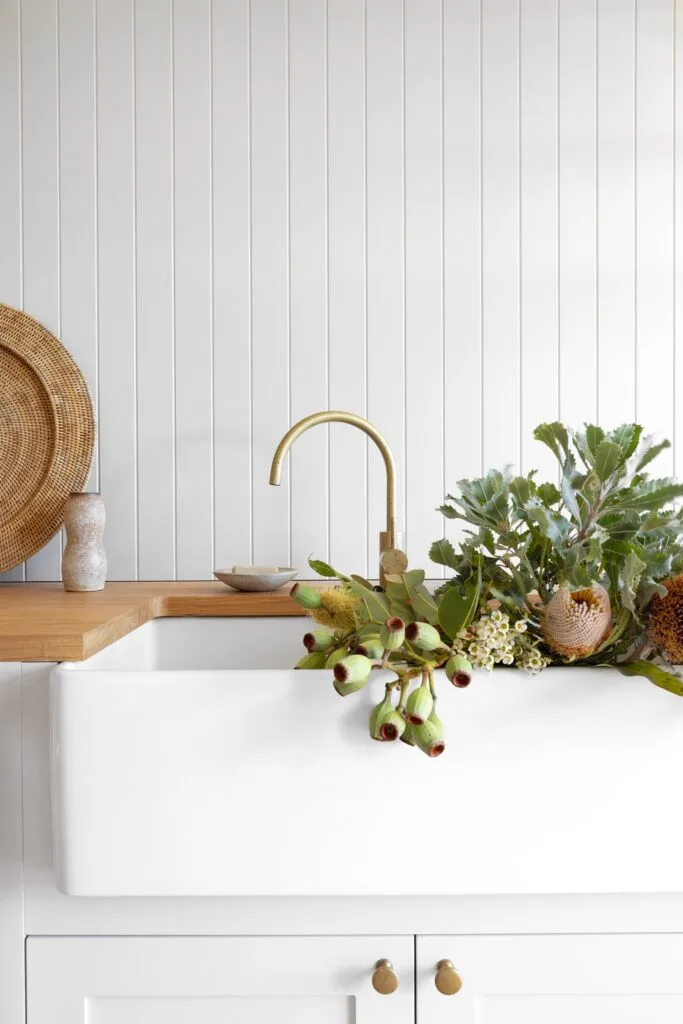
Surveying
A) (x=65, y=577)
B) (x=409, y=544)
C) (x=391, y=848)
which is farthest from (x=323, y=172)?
(x=391, y=848)

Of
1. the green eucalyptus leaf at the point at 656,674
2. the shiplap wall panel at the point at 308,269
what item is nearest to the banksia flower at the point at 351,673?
the green eucalyptus leaf at the point at 656,674

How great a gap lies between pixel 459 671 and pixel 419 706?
4cm

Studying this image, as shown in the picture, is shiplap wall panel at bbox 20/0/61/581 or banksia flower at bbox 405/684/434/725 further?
shiplap wall panel at bbox 20/0/61/581

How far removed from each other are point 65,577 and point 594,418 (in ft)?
3.40

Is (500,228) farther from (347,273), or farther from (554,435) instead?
(554,435)

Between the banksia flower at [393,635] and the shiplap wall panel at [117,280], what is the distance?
3.35 ft

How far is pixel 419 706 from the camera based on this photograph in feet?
1.90

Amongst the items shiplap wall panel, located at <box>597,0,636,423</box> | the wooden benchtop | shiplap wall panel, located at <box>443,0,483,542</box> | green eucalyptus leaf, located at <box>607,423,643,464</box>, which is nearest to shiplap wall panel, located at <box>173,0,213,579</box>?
the wooden benchtop

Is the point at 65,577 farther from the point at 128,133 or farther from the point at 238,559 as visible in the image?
the point at 128,133

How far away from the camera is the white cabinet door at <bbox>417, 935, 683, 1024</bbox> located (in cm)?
69

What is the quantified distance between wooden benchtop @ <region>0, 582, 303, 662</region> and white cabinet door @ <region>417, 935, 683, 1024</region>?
42 cm

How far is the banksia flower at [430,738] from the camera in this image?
0.57 metres

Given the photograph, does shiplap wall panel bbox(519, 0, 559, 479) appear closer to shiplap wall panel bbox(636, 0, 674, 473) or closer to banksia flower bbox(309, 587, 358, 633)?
shiplap wall panel bbox(636, 0, 674, 473)

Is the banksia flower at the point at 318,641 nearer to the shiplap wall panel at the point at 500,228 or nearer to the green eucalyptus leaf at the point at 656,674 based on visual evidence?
the green eucalyptus leaf at the point at 656,674
